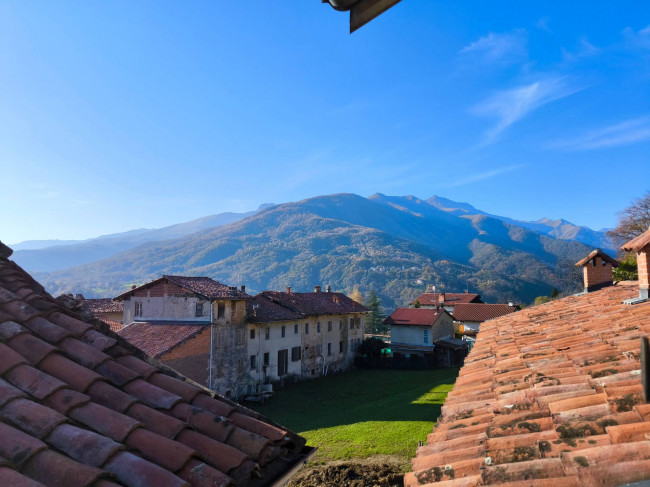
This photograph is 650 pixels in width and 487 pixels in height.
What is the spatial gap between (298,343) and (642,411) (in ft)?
116

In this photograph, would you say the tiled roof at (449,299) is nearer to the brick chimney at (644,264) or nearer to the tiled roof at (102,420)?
the brick chimney at (644,264)

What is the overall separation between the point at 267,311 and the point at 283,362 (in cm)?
469

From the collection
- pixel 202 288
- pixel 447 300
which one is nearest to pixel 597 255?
pixel 202 288

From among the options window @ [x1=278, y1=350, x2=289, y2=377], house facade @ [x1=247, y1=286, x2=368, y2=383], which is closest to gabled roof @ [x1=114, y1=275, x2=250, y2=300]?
house facade @ [x1=247, y1=286, x2=368, y2=383]

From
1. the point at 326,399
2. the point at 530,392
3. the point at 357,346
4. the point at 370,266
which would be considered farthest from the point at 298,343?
the point at 370,266

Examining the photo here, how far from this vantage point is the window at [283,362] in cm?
3412

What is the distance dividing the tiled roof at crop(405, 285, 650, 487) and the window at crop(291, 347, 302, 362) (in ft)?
104

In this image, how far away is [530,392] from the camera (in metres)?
3.91

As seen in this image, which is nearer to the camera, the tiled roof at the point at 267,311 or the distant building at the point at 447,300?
the tiled roof at the point at 267,311

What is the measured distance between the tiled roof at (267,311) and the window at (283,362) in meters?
2.96

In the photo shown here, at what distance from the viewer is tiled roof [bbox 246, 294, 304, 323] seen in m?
31.8

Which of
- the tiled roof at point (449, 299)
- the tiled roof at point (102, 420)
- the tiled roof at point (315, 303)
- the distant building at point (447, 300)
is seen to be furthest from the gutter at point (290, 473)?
the tiled roof at point (449, 299)

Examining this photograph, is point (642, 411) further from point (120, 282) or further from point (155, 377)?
point (120, 282)

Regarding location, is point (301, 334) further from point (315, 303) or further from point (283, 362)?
point (315, 303)
